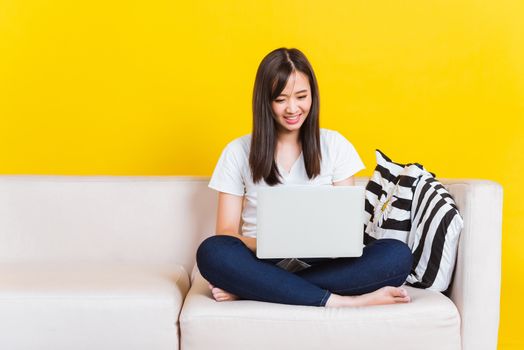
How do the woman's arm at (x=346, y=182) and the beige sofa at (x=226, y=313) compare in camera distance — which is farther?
the woman's arm at (x=346, y=182)

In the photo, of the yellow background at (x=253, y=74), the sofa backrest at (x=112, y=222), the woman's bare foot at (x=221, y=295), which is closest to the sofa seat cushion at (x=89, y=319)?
the woman's bare foot at (x=221, y=295)

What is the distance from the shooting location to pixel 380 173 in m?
2.54

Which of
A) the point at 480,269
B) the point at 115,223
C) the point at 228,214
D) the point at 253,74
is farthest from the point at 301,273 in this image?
the point at 253,74

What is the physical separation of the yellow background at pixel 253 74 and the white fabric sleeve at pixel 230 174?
922 mm

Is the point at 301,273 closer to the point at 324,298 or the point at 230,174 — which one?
the point at 324,298

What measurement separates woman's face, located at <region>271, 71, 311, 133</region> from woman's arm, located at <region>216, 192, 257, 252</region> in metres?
0.29

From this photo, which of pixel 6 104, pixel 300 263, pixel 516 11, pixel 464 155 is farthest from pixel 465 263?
pixel 6 104

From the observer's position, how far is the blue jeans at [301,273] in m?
2.06

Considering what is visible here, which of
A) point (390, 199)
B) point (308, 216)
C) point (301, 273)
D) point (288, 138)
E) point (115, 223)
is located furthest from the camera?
point (115, 223)

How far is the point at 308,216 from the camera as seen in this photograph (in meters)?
1.94

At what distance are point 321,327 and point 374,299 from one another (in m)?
0.18

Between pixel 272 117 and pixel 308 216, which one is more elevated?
pixel 272 117

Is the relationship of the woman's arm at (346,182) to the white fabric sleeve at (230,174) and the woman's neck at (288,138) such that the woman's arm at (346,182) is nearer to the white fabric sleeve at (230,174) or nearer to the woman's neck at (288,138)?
the woman's neck at (288,138)

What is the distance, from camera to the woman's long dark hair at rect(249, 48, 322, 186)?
2.41 m
